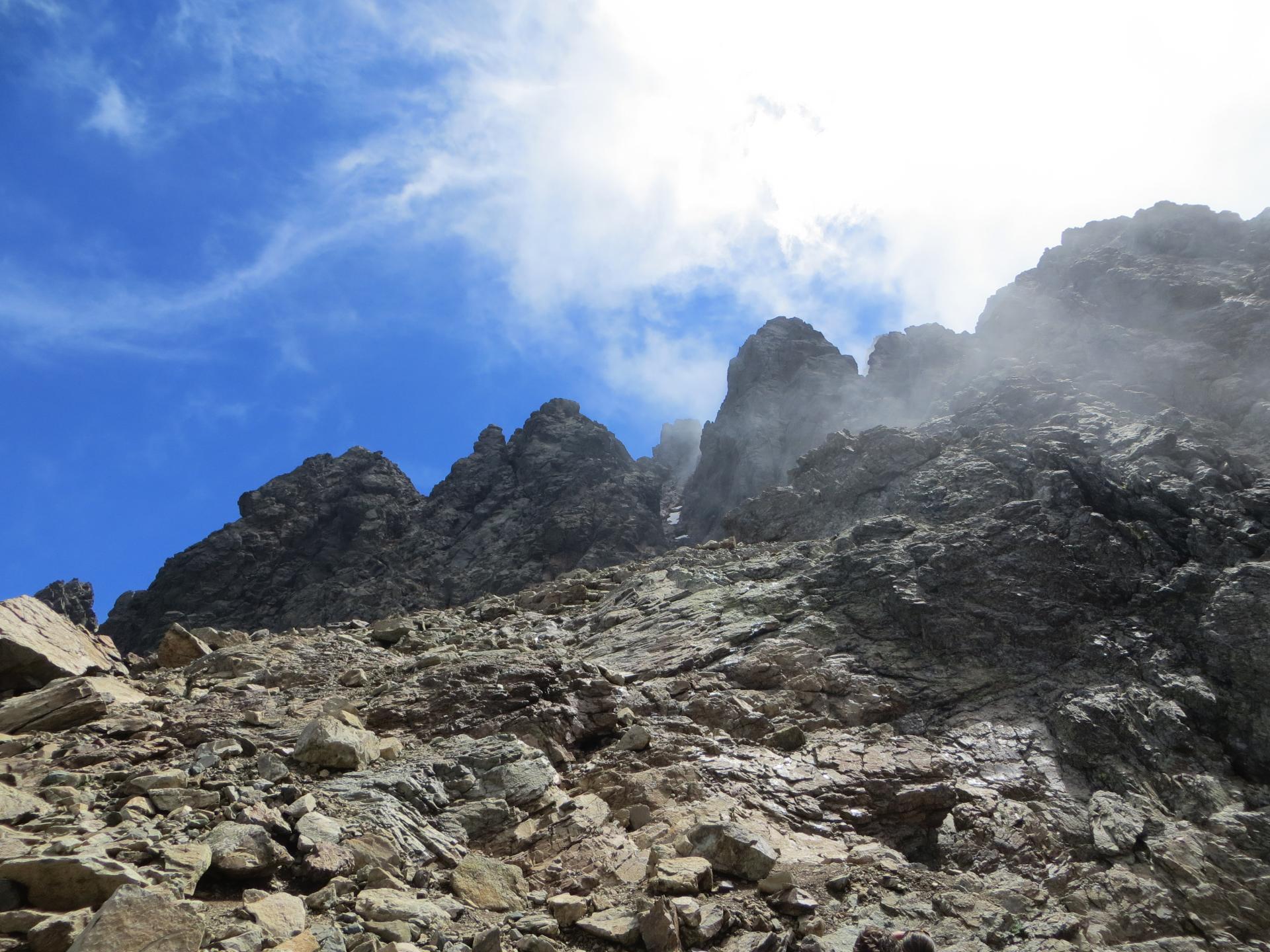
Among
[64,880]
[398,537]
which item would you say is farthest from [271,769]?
[398,537]

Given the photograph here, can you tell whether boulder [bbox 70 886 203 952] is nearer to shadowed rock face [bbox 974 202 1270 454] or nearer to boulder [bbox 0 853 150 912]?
boulder [bbox 0 853 150 912]

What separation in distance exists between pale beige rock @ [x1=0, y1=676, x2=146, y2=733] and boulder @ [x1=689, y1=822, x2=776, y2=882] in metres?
11.2

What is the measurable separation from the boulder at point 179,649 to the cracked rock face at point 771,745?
0.10 m

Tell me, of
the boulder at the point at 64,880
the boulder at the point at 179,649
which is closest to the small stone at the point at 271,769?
the boulder at the point at 64,880

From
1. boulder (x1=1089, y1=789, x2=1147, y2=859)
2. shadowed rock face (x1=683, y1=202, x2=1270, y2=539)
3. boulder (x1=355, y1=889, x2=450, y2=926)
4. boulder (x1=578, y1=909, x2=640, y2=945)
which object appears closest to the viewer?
boulder (x1=355, y1=889, x2=450, y2=926)

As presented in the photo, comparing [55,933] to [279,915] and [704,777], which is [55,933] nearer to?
[279,915]

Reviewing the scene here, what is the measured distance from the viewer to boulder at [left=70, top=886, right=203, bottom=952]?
6324 mm

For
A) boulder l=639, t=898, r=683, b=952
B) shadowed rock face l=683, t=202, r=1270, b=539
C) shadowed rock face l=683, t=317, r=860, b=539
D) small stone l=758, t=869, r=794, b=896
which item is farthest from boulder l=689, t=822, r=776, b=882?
shadowed rock face l=683, t=317, r=860, b=539

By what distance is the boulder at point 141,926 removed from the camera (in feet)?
20.7

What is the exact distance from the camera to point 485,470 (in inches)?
3135

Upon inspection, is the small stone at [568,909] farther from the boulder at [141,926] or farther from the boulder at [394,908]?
the boulder at [141,926]

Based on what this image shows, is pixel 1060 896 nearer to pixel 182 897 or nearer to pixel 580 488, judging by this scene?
pixel 182 897

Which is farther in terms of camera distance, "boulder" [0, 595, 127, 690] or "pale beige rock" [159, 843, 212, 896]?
"boulder" [0, 595, 127, 690]

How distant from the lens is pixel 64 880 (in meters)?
7.31
